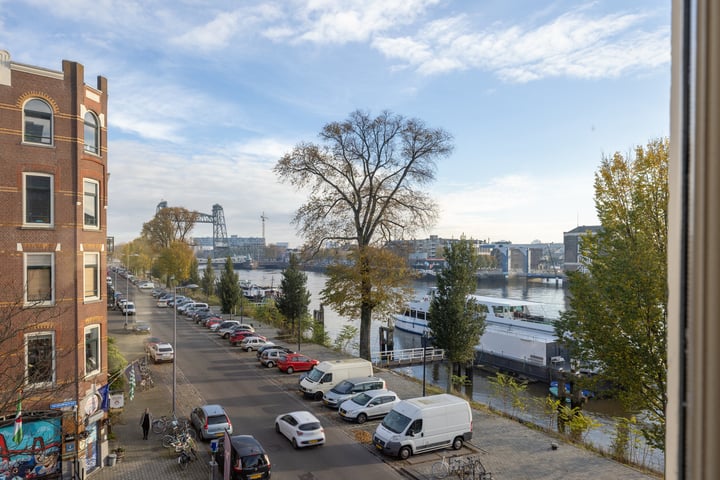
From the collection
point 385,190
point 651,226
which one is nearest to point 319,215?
point 385,190

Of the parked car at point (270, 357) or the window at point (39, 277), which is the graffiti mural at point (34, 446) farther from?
the parked car at point (270, 357)

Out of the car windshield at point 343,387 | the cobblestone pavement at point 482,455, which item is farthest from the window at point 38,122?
the car windshield at point 343,387

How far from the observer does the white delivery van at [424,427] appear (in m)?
15.4

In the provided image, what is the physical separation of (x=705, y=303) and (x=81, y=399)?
1601 centimetres

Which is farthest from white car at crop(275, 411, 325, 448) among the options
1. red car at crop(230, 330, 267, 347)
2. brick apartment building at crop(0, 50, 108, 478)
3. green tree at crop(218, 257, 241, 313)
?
green tree at crop(218, 257, 241, 313)

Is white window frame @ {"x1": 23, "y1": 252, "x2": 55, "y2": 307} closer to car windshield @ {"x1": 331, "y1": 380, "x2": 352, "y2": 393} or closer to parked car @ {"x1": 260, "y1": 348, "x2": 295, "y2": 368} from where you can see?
car windshield @ {"x1": 331, "y1": 380, "x2": 352, "y2": 393}

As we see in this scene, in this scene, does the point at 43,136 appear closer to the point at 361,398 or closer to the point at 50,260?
the point at 50,260

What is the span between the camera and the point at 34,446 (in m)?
12.8

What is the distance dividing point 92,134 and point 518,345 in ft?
95.7

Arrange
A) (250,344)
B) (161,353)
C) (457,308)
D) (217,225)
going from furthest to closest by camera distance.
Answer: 1. (217,225)
2. (250,344)
3. (161,353)
4. (457,308)

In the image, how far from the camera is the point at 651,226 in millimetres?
13141

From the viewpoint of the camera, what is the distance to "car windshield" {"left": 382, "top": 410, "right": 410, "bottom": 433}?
51.1 ft

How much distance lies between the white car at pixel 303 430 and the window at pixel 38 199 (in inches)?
395

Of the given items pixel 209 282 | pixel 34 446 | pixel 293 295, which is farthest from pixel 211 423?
pixel 209 282
